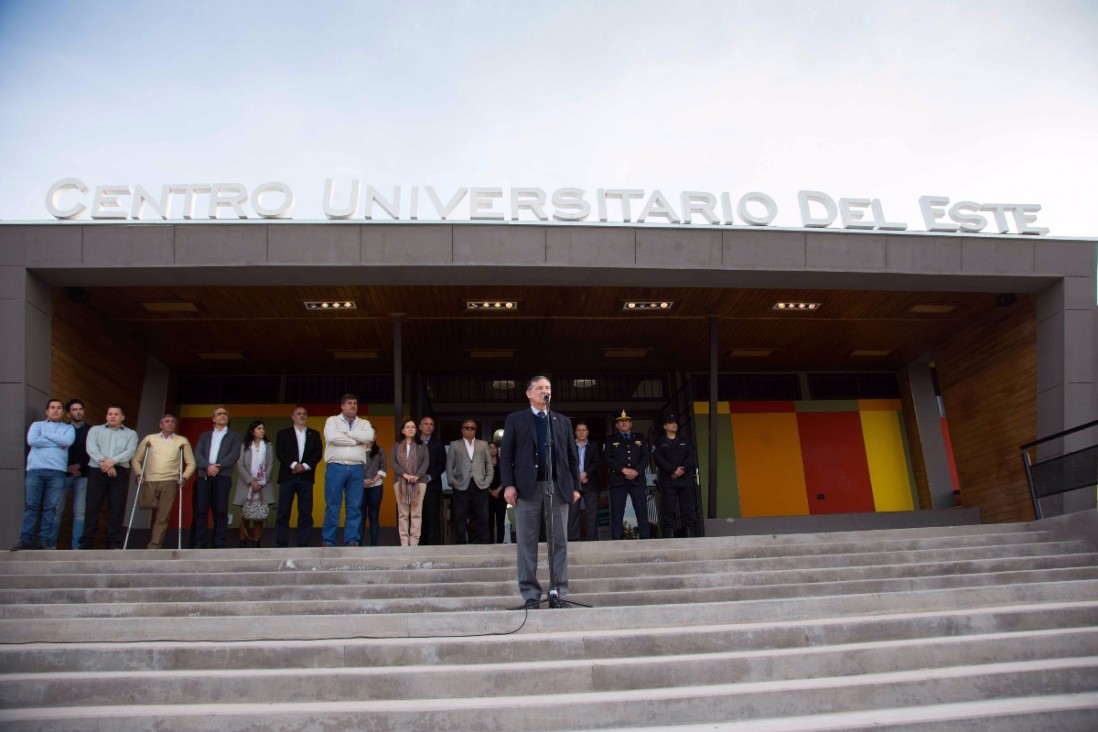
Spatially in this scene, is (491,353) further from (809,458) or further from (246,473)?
(809,458)

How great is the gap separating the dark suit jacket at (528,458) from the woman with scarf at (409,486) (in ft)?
11.0

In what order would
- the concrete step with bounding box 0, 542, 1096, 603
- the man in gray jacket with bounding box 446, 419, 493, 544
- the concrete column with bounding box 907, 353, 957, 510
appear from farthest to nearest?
the concrete column with bounding box 907, 353, 957, 510 → the man in gray jacket with bounding box 446, 419, 493, 544 → the concrete step with bounding box 0, 542, 1096, 603

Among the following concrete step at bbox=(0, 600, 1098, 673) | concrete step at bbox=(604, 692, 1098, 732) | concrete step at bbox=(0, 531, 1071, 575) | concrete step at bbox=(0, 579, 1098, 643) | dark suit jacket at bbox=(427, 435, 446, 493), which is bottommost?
concrete step at bbox=(604, 692, 1098, 732)

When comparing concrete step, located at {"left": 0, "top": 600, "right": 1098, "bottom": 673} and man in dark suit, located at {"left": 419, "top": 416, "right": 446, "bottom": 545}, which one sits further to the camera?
man in dark suit, located at {"left": 419, "top": 416, "right": 446, "bottom": 545}

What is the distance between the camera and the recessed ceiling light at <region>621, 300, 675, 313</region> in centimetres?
1120

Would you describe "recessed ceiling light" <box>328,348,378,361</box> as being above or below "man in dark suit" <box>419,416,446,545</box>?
above

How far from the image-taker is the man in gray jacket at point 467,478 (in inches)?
388

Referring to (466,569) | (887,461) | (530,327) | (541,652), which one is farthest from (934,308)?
(541,652)

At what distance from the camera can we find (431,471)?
977 cm

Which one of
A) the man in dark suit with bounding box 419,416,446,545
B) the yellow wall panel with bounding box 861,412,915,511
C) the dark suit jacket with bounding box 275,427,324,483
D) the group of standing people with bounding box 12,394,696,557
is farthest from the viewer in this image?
the yellow wall panel with bounding box 861,412,915,511

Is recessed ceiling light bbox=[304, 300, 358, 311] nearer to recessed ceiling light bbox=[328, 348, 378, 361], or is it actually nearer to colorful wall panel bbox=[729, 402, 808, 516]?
recessed ceiling light bbox=[328, 348, 378, 361]

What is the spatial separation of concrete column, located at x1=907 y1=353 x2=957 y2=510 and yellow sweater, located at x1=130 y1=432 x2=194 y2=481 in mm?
10971

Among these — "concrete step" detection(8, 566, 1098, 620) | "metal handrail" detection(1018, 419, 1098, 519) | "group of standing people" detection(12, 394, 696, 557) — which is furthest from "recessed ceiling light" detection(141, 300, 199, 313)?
"metal handrail" detection(1018, 419, 1098, 519)

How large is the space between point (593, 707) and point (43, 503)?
6584 millimetres
